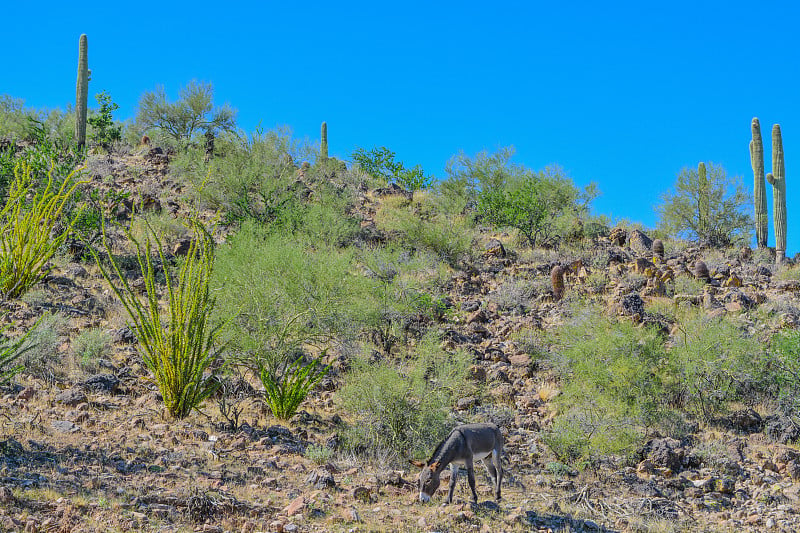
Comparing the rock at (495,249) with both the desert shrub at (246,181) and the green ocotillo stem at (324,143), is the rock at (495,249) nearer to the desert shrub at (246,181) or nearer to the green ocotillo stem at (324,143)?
the desert shrub at (246,181)

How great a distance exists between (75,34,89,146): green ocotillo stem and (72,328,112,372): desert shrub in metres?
15.2

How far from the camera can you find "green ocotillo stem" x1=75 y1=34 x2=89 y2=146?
25.5 meters

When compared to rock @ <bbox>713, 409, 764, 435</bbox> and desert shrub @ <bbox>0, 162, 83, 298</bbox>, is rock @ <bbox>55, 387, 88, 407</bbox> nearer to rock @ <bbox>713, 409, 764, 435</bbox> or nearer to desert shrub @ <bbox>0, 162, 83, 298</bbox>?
desert shrub @ <bbox>0, 162, 83, 298</bbox>

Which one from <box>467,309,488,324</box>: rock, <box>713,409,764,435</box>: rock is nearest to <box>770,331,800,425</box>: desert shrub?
<box>713,409,764,435</box>: rock

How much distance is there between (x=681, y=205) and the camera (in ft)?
90.9

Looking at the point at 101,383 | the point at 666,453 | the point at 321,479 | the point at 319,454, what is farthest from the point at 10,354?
the point at 666,453

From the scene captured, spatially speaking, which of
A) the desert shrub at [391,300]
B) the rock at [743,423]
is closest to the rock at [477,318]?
the desert shrub at [391,300]

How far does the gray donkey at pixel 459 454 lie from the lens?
25.5ft

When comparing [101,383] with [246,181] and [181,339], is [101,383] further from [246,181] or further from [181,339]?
[246,181]

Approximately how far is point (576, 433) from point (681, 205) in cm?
2001

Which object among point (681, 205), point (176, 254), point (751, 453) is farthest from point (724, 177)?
point (176, 254)

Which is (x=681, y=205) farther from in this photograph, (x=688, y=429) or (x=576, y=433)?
(x=576, y=433)

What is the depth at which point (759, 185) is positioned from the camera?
924 inches

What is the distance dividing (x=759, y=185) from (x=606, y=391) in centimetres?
1545
